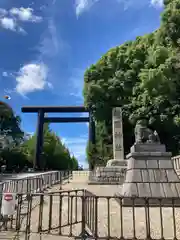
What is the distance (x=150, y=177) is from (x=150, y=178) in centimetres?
3

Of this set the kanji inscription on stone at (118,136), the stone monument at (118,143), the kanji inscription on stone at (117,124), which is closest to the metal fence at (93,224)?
the stone monument at (118,143)

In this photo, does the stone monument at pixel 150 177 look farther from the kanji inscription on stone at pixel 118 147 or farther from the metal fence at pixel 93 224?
the kanji inscription on stone at pixel 118 147

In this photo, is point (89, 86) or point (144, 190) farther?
point (89, 86)

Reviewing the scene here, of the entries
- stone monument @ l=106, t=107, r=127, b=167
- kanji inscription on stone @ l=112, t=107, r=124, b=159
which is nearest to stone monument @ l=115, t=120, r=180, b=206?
stone monument @ l=106, t=107, r=127, b=167

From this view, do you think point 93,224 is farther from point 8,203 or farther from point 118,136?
point 118,136

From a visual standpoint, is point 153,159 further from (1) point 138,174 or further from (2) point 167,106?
(2) point 167,106

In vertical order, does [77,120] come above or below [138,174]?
above

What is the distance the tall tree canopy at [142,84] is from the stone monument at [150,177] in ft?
32.1

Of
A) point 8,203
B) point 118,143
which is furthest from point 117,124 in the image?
point 8,203

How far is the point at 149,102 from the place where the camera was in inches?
778

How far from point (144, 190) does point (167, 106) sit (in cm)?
1286

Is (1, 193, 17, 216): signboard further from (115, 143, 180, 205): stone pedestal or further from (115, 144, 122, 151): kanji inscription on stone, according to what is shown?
(115, 144, 122, 151): kanji inscription on stone

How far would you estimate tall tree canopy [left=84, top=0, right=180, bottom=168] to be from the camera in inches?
652

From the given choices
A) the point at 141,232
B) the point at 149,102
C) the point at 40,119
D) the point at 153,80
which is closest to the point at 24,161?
the point at 40,119
